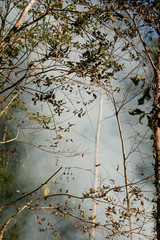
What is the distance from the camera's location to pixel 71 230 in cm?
1232

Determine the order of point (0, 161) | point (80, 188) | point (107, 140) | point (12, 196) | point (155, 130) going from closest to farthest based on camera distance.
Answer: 1. point (155, 130)
2. point (0, 161)
3. point (12, 196)
4. point (80, 188)
5. point (107, 140)

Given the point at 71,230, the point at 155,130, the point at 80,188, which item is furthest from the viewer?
the point at 80,188

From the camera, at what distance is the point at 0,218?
34.3 feet

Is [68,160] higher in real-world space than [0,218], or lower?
higher

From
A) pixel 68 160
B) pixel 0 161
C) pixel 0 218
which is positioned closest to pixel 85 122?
pixel 68 160

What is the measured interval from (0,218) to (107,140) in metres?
8.38

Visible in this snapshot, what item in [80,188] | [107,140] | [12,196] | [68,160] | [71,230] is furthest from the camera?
[107,140]

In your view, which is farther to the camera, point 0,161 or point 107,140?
point 107,140

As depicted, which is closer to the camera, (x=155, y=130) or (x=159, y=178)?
(x=159, y=178)

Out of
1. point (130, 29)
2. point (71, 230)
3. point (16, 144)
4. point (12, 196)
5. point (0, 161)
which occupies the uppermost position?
point (16, 144)

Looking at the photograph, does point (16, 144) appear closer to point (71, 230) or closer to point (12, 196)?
point (12, 196)

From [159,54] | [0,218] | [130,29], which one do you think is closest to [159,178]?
[159,54]

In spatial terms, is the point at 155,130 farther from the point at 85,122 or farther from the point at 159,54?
the point at 85,122

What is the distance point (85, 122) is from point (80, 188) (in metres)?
4.57
